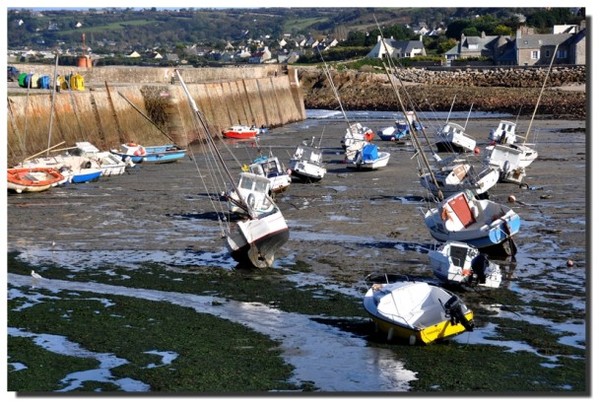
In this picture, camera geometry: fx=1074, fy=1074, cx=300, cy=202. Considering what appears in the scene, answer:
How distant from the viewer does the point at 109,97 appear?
54688mm

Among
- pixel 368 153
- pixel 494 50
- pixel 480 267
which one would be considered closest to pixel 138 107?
pixel 368 153

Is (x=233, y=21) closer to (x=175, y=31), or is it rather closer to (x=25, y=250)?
(x=175, y=31)

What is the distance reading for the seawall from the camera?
46.2 meters

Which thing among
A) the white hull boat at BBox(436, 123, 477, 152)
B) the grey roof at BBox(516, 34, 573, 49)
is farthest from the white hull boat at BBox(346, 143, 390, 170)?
the grey roof at BBox(516, 34, 573, 49)

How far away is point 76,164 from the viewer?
42906 millimetres

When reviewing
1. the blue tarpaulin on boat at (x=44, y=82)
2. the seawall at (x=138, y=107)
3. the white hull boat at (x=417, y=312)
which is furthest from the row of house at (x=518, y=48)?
the white hull boat at (x=417, y=312)

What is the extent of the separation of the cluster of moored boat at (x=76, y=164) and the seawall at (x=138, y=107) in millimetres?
1175

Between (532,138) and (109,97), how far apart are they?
22311 millimetres

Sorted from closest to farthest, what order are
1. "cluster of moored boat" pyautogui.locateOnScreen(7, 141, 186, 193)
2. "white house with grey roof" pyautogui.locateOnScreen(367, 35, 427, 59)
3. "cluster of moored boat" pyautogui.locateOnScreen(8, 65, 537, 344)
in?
"cluster of moored boat" pyautogui.locateOnScreen(8, 65, 537, 344)
"cluster of moored boat" pyautogui.locateOnScreen(7, 141, 186, 193)
"white house with grey roof" pyautogui.locateOnScreen(367, 35, 427, 59)

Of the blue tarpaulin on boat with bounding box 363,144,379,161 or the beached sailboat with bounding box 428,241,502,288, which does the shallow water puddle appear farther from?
the blue tarpaulin on boat with bounding box 363,144,379,161

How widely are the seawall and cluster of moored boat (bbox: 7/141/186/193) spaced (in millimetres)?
1175

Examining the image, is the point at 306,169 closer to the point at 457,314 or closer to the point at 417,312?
the point at 417,312

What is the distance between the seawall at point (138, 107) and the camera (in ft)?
152

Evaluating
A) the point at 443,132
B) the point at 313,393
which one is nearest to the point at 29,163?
the point at 443,132
